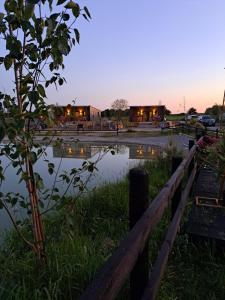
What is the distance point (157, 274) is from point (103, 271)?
3.62ft

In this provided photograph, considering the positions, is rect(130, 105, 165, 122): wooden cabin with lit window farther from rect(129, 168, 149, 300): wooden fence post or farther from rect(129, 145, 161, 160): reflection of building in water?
rect(129, 168, 149, 300): wooden fence post

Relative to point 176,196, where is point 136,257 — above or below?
above

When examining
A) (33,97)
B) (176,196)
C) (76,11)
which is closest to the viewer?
(33,97)

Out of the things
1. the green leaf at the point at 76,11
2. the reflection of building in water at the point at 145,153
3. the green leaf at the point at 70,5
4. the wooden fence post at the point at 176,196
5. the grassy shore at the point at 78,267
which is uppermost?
the green leaf at the point at 70,5

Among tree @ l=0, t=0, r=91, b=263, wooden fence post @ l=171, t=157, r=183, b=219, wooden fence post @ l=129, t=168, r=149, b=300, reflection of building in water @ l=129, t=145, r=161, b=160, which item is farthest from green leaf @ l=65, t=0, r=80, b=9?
reflection of building in water @ l=129, t=145, r=161, b=160

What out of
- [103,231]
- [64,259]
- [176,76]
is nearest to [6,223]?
[103,231]

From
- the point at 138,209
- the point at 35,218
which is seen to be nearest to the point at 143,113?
the point at 35,218

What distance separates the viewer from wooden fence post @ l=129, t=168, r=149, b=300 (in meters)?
1.87

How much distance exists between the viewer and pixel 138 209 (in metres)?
1.93

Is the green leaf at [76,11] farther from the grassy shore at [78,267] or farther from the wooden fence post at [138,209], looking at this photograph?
the grassy shore at [78,267]

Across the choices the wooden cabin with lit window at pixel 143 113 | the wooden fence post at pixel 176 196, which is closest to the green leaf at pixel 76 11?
the wooden fence post at pixel 176 196

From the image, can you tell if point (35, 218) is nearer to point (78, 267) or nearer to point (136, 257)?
point (78, 267)

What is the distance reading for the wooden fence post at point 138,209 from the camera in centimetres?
187

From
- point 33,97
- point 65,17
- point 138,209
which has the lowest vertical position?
point 138,209
